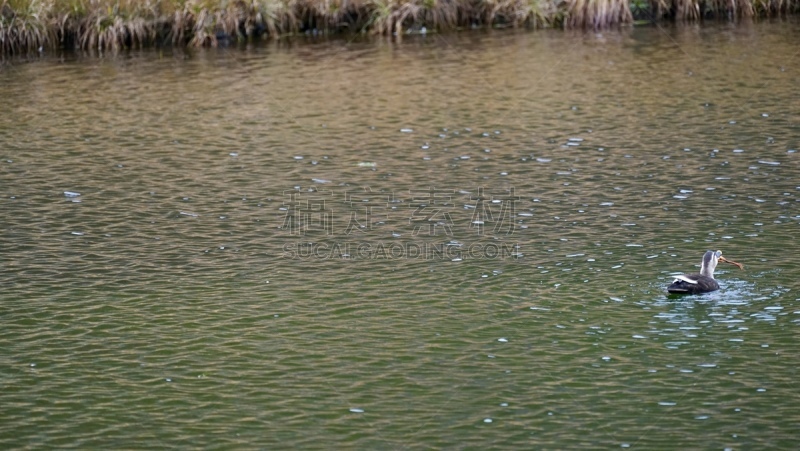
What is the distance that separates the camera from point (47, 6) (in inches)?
1117

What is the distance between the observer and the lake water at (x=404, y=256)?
33.3 ft

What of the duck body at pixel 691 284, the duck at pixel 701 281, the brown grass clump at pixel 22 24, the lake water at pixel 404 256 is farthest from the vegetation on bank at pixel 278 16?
the duck body at pixel 691 284

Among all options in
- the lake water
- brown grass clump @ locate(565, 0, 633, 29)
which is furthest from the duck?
brown grass clump @ locate(565, 0, 633, 29)

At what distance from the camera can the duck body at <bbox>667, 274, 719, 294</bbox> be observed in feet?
39.8

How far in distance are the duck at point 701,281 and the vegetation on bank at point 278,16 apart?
18.6m

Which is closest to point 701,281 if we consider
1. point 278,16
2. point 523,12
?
point 523,12

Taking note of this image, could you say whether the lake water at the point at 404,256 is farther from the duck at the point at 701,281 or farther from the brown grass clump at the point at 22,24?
the brown grass clump at the point at 22,24

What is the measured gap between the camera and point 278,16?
3019 centimetres

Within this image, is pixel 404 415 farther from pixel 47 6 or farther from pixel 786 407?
pixel 47 6

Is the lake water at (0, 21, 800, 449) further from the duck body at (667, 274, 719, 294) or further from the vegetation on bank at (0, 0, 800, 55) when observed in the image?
the vegetation on bank at (0, 0, 800, 55)

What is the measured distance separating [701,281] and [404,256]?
3.86m

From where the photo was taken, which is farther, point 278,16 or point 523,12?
point 523,12

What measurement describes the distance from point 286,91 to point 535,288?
12415 millimetres

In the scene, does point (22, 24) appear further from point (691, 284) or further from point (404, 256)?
point (691, 284)
